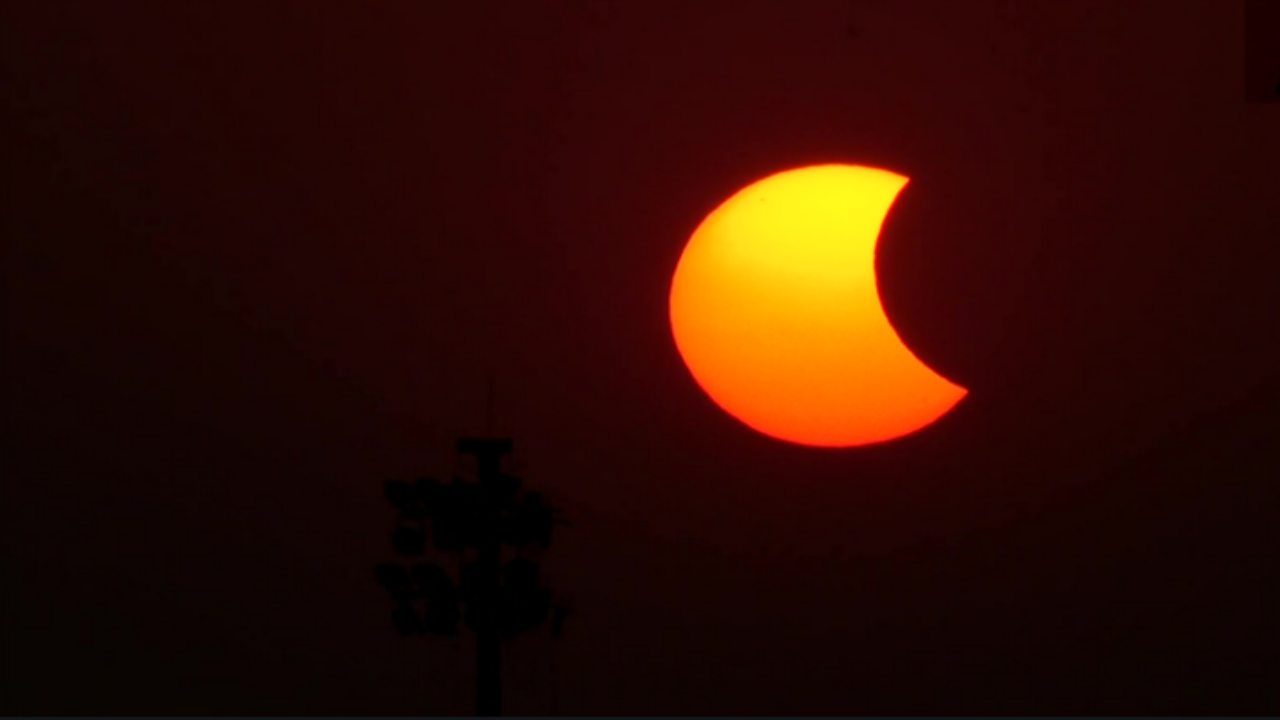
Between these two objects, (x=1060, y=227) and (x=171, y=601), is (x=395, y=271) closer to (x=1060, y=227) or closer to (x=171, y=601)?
(x=171, y=601)

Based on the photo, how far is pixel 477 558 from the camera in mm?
2559

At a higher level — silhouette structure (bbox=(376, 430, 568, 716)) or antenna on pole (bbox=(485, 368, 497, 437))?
antenna on pole (bbox=(485, 368, 497, 437))

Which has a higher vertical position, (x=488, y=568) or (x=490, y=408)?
(x=490, y=408)

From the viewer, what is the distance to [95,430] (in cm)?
295

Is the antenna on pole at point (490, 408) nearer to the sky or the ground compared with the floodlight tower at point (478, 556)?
nearer to the sky

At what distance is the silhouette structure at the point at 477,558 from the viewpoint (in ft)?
8.11

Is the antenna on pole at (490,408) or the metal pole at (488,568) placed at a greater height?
the antenna on pole at (490,408)

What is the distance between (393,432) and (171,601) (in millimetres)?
641

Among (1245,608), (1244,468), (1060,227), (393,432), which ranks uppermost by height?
(1060,227)

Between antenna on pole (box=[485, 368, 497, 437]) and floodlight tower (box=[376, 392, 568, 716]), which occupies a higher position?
antenna on pole (box=[485, 368, 497, 437])

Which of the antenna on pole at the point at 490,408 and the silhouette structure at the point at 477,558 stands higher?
the antenna on pole at the point at 490,408

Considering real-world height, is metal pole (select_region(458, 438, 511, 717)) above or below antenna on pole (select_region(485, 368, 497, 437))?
below

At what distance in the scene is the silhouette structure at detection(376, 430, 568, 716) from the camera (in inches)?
97.3

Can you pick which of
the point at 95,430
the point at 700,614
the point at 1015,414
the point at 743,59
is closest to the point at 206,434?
the point at 95,430
